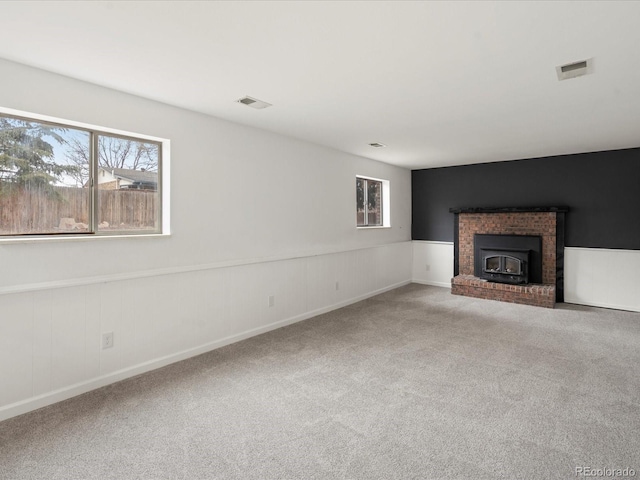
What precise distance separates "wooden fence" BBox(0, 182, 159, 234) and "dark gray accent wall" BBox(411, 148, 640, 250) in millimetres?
5368

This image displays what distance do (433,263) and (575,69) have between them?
4936 mm

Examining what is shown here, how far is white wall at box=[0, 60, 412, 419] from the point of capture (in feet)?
8.26

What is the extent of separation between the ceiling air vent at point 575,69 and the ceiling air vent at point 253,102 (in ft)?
7.43

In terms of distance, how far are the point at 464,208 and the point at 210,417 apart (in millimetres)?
5674

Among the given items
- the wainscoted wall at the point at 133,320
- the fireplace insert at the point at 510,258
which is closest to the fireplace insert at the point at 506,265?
the fireplace insert at the point at 510,258

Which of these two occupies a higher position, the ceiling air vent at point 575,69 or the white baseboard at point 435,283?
Result: the ceiling air vent at point 575,69

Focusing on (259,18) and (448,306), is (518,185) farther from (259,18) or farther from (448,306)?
(259,18)

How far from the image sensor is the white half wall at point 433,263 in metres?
6.95

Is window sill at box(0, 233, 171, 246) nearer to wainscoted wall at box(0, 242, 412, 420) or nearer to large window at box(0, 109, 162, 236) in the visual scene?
large window at box(0, 109, 162, 236)

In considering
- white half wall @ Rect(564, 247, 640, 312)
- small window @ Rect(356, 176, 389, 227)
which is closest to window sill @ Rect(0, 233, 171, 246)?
small window @ Rect(356, 176, 389, 227)

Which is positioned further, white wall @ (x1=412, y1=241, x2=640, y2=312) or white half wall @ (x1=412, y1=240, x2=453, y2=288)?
white half wall @ (x1=412, y1=240, x2=453, y2=288)

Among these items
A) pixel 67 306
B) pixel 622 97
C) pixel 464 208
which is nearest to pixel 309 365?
pixel 67 306

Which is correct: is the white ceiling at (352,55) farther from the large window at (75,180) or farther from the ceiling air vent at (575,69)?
the large window at (75,180)

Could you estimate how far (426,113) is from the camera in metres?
3.55
